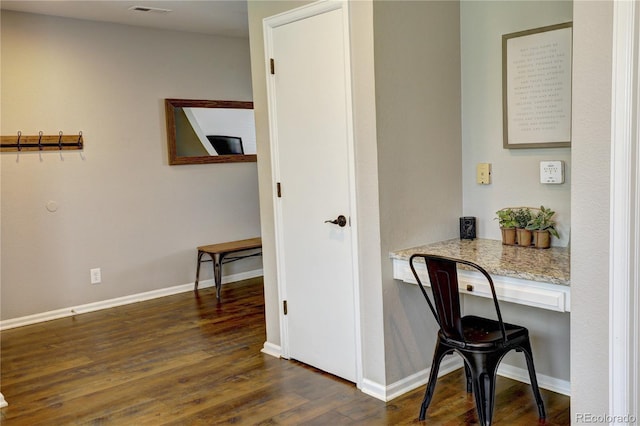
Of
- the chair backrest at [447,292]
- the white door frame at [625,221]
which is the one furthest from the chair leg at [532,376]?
the white door frame at [625,221]

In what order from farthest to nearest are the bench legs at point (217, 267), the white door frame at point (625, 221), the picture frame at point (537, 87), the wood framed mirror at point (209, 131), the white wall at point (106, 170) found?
the wood framed mirror at point (209, 131) → the bench legs at point (217, 267) → the white wall at point (106, 170) → the picture frame at point (537, 87) → the white door frame at point (625, 221)

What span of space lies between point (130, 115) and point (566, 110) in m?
3.62

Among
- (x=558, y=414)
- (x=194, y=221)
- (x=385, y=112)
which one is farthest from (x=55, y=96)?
(x=558, y=414)

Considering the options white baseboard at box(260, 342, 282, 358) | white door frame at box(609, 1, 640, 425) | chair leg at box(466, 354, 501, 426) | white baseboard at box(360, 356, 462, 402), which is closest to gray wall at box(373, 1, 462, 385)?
white baseboard at box(360, 356, 462, 402)

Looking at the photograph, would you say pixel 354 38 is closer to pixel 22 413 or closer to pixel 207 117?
pixel 22 413

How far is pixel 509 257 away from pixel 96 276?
3.55m

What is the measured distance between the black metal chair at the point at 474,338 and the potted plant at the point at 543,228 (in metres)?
0.50

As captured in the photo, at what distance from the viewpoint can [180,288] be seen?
17.6 feet

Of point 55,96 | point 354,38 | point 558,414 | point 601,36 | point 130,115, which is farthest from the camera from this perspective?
point 130,115

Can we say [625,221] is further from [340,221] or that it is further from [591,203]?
[340,221]

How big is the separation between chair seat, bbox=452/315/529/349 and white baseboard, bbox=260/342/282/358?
1314 mm

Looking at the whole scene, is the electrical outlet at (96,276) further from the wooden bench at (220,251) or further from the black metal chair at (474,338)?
the black metal chair at (474,338)

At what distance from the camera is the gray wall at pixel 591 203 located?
6.39 ft

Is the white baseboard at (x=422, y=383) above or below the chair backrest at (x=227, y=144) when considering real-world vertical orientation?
below
